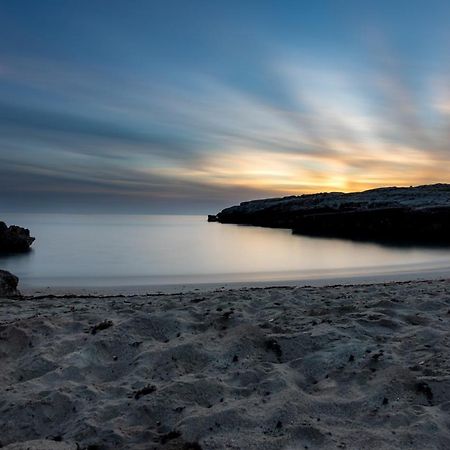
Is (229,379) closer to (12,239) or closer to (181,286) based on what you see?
(181,286)

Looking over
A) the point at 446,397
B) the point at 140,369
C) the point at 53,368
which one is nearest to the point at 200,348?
the point at 140,369

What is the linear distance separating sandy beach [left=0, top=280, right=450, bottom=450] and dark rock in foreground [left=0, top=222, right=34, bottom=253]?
83.9ft

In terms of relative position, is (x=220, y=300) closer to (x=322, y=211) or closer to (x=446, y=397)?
(x=446, y=397)

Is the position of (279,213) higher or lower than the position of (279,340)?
higher

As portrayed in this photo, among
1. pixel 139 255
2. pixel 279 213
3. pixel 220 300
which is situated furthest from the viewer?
pixel 279 213

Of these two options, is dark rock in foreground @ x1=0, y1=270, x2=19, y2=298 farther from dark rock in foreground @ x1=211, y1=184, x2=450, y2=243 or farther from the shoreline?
dark rock in foreground @ x1=211, y1=184, x2=450, y2=243

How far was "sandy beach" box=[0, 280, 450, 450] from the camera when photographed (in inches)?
189

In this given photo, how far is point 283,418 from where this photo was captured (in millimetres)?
5043

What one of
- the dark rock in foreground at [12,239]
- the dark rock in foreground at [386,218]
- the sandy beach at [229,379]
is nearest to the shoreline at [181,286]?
the sandy beach at [229,379]

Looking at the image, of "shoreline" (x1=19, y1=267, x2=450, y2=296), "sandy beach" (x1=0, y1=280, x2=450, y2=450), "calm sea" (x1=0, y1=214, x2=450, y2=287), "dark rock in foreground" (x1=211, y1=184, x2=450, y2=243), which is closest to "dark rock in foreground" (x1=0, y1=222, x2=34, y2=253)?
"calm sea" (x1=0, y1=214, x2=450, y2=287)

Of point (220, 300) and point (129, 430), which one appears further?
point (220, 300)

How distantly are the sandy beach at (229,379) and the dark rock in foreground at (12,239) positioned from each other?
1007 inches

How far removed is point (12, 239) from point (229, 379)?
3071 cm

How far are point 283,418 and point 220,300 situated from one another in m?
5.72
